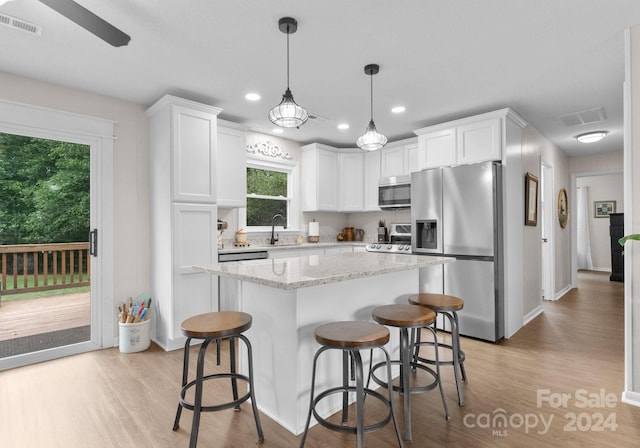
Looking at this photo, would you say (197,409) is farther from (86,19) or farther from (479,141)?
(479,141)

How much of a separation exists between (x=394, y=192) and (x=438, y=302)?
2.81 meters

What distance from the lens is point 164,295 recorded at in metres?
3.48

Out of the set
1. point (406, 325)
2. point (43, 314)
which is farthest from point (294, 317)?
point (43, 314)

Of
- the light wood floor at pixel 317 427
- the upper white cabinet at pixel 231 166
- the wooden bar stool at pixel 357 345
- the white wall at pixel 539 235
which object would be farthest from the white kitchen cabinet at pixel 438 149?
the wooden bar stool at pixel 357 345

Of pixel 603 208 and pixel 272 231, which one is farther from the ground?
pixel 603 208

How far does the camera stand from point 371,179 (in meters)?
5.48

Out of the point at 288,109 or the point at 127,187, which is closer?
the point at 288,109

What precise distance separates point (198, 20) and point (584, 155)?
6945 mm

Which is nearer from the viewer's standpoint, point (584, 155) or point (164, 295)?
point (164, 295)

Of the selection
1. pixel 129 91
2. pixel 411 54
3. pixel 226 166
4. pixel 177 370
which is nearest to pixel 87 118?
pixel 129 91

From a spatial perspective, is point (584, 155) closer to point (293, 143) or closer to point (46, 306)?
point (293, 143)

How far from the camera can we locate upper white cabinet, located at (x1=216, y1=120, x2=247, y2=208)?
407 cm

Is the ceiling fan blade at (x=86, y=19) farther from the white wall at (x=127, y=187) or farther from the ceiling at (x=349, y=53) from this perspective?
the white wall at (x=127, y=187)

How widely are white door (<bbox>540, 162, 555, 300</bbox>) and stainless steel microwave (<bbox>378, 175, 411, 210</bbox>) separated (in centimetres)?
232
